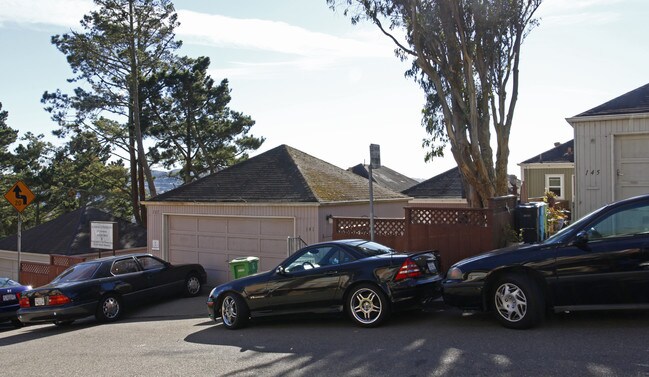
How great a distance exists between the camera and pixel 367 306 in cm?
830

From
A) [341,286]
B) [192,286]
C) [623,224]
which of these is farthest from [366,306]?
[192,286]

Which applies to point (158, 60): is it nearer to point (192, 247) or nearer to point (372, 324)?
point (192, 247)

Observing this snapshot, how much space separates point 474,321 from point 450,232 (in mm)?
4188

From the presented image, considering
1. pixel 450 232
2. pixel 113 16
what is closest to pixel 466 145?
pixel 450 232

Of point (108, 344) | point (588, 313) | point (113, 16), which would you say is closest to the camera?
point (588, 313)

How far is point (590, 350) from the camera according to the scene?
241 inches

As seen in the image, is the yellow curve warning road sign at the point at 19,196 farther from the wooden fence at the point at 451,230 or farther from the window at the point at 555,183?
the window at the point at 555,183

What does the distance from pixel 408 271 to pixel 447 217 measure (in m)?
4.18

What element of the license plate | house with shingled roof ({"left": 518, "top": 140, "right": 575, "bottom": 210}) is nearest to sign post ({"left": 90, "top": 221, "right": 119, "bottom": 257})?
the license plate

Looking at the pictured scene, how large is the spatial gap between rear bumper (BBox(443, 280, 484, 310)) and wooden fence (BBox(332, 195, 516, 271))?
164 inches

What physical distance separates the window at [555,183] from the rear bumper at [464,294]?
23.2 m

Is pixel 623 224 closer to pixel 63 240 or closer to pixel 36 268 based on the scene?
pixel 36 268

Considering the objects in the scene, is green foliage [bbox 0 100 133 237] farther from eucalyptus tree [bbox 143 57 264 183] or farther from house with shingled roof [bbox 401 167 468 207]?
house with shingled roof [bbox 401 167 468 207]

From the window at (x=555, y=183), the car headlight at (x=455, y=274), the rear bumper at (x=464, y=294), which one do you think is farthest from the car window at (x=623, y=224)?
the window at (x=555, y=183)
